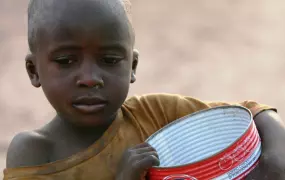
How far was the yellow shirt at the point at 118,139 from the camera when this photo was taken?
67.0 inches

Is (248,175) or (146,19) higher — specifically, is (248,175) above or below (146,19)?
above

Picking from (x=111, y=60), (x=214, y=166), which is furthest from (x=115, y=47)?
(x=214, y=166)

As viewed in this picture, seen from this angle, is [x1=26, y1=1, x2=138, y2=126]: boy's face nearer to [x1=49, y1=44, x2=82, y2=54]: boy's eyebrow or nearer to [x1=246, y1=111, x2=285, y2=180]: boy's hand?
[x1=49, y1=44, x2=82, y2=54]: boy's eyebrow

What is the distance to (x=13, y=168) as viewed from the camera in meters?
1.71

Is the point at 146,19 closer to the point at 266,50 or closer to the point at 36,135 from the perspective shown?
the point at 266,50

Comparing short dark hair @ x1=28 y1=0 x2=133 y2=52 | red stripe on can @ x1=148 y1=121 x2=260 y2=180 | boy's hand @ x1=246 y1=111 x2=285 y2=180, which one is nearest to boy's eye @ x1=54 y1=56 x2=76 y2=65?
short dark hair @ x1=28 y1=0 x2=133 y2=52

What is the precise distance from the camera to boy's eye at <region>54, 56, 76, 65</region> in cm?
163

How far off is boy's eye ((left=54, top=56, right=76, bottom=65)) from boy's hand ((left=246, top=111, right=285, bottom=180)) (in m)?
0.51

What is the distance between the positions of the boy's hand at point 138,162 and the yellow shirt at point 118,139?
14 centimetres

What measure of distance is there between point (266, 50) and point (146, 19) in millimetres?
1033

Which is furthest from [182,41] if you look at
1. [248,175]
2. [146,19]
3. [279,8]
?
[248,175]

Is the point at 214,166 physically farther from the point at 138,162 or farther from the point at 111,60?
the point at 111,60

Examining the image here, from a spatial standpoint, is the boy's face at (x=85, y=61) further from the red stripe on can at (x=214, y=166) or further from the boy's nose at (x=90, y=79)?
the red stripe on can at (x=214, y=166)

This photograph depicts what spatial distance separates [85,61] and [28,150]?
1.00 feet
